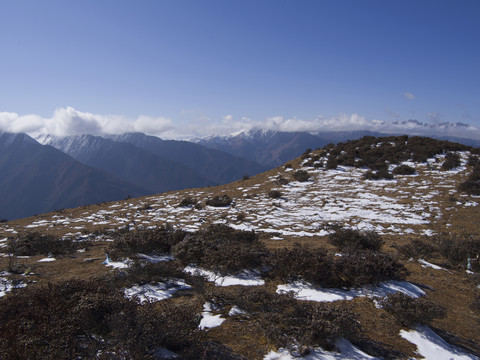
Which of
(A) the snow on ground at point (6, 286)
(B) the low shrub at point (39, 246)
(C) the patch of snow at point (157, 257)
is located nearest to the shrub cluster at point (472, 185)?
(C) the patch of snow at point (157, 257)

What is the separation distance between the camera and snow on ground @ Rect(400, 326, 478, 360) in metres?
4.07

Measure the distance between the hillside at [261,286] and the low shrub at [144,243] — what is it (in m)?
0.04

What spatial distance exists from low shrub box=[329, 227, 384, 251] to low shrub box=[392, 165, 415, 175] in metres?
14.4

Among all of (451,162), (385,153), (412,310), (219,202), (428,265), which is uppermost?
(385,153)

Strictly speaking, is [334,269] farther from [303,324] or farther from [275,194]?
[275,194]

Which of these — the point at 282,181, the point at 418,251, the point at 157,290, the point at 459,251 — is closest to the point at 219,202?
the point at 282,181

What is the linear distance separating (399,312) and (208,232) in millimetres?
6309

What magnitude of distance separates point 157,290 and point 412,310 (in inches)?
205

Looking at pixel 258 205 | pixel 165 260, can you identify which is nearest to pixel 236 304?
pixel 165 260

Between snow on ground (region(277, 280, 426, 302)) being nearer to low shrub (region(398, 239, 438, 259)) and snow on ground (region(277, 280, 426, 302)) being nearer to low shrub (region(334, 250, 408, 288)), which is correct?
low shrub (region(334, 250, 408, 288))

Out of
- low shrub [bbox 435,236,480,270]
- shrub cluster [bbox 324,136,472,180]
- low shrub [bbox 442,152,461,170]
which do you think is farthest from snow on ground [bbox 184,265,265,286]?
low shrub [bbox 442,152,461,170]

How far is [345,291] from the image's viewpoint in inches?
244

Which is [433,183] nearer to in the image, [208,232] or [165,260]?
[208,232]

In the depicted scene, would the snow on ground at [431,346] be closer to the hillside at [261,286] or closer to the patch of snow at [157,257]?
the hillside at [261,286]
